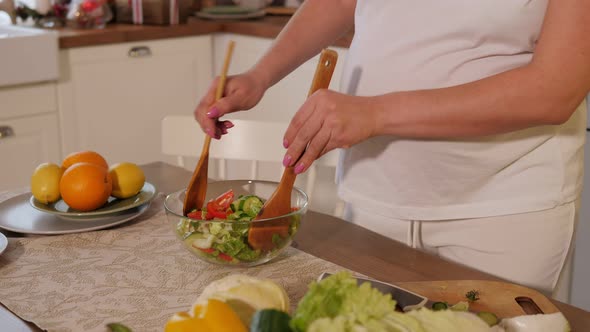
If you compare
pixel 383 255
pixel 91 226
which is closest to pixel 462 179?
pixel 383 255

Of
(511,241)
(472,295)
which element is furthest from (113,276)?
(511,241)

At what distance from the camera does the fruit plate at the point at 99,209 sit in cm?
121

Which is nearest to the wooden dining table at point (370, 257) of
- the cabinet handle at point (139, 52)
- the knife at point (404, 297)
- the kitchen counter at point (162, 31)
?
the knife at point (404, 297)

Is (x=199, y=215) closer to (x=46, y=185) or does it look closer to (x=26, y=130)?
(x=46, y=185)

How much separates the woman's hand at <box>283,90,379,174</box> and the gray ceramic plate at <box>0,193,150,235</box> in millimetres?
336

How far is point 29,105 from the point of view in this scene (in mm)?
2500

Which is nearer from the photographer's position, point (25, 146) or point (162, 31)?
point (25, 146)

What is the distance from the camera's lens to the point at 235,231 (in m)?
1.00

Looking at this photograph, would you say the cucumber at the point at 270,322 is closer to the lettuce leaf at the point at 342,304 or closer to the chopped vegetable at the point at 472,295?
the lettuce leaf at the point at 342,304

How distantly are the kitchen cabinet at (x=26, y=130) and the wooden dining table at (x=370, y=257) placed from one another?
4.48ft

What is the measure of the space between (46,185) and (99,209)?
0.30 ft

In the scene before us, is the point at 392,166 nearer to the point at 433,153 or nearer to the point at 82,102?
the point at 433,153

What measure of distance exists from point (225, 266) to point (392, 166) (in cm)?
34

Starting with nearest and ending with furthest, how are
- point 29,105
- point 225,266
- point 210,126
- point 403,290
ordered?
point 403,290
point 225,266
point 210,126
point 29,105
